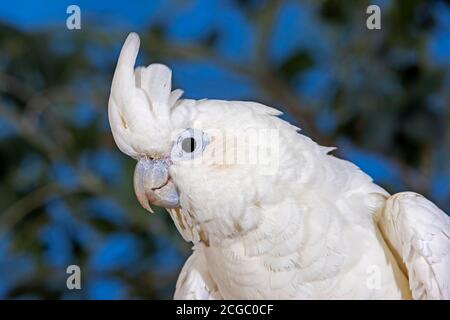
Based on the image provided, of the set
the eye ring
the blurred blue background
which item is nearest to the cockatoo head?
the eye ring

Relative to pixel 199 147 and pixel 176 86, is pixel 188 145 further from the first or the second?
pixel 176 86

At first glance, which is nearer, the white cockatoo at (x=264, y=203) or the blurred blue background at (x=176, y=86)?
the white cockatoo at (x=264, y=203)

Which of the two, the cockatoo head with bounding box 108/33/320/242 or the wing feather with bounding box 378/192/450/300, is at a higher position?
the cockatoo head with bounding box 108/33/320/242

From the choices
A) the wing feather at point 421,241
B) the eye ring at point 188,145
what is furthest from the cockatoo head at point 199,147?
the wing feather at point 421,241

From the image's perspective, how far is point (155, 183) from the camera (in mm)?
1343

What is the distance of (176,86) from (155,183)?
4.97 feet

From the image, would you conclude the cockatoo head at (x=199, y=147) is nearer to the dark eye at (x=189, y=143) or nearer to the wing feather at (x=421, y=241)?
the dark eye at (x=189, y=143)

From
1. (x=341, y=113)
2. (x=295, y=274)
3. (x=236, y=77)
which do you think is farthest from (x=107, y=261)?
(x=295, y=274)

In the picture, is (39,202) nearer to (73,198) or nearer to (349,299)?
(73,198)

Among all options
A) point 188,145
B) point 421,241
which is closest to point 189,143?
point 188,145

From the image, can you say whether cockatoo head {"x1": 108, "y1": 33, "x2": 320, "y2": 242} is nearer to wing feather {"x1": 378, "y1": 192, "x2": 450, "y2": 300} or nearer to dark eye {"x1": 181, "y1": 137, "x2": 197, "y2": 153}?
dark eye {"x1": 181, "y1": 137, "x2": 197, "y2": 153}

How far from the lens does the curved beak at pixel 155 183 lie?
1344mm

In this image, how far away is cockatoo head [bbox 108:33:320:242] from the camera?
4.32 ft

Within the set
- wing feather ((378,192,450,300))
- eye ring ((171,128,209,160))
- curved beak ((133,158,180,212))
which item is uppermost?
eye ring ((171,128,209,160))
